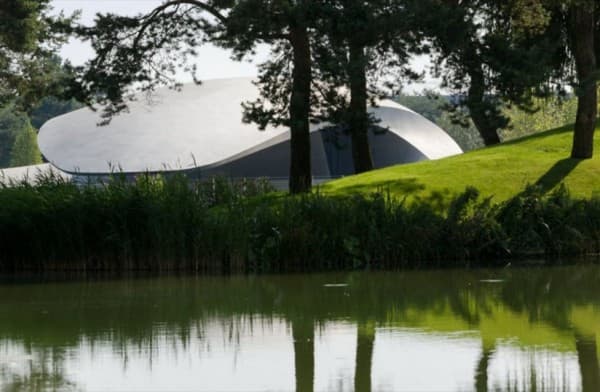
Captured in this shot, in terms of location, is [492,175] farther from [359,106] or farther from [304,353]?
[304,353]

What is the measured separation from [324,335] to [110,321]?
2.14 m

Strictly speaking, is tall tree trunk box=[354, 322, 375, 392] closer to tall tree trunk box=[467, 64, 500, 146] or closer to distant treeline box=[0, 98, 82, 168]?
tall tree trunk box=[467, 64, 500, 146]

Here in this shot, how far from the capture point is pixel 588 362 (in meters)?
7.82

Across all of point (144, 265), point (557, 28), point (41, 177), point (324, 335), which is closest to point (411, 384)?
point (324, 335)

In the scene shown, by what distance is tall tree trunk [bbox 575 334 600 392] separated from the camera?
707cm

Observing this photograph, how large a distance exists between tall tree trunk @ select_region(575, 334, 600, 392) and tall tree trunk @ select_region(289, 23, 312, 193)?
1134cm

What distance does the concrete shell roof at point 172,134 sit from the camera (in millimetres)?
40656

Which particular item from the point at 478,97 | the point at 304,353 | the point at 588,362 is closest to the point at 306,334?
the point at 304,353

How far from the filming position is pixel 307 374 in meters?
7.64

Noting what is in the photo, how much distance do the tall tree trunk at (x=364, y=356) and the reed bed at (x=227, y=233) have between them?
606cm

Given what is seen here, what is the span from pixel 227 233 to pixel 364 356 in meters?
7.85

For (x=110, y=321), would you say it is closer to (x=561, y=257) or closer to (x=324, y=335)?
(x=324, y=335)

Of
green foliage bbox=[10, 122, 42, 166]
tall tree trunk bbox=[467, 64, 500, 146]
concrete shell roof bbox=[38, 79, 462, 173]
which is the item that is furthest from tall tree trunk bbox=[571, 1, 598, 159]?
green foliage bbox=[10, 122, 42, 166]

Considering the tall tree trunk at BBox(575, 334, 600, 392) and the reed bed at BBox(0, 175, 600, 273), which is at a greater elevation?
the reed bed at BBox(0, 175, 600, 273)
